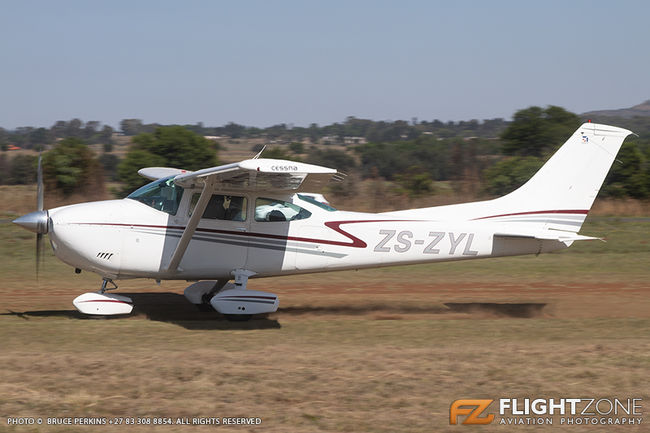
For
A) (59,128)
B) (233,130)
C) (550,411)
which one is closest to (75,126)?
(59,128)

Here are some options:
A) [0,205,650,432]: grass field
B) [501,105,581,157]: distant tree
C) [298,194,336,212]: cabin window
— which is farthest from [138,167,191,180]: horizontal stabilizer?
[501,105,581,157]: distant tree

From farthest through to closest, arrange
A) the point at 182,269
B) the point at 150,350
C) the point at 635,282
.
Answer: the point at 635,282, the point at 182,269, the point at 150,350

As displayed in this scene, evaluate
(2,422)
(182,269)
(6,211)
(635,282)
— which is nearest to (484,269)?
(635,282)

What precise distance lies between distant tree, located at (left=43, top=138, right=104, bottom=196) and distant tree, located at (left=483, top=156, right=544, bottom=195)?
15468 millimetres

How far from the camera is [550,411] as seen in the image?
21.2ft

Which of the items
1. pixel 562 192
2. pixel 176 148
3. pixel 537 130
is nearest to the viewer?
pixel 562 192

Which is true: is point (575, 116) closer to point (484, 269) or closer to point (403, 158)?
point (403, 158)

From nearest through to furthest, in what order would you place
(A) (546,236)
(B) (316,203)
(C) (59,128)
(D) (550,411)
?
(D) (550,411) < (A) (546,236) < (B) (316,203) < (C) (59,128)

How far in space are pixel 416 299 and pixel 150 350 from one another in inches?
213

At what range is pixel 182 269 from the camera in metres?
10.1

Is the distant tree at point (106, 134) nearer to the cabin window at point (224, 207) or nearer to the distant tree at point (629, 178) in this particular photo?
the distant tree at point (629, 178)

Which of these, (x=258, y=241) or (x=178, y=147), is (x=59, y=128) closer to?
(x=178, y=147)

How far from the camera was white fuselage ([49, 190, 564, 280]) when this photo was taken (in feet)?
32.4

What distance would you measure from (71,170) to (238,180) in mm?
20440
